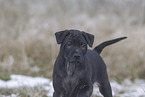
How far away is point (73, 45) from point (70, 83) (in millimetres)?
426

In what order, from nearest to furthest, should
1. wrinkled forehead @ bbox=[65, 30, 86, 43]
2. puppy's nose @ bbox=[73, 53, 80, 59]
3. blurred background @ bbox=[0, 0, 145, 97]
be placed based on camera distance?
puppy's nose @ bbox=[73, 53, 80, 59], wrinkled forehead @ bbox=[65, 30, 86, 43], blurred background @ bbox=[0, 0, 145, 97]

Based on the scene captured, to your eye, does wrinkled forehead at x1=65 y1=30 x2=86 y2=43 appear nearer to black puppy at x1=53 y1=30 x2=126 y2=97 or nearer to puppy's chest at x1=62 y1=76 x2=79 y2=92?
black puppy at x1=53 y1=30 x2=126 y2=97

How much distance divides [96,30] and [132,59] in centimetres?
249

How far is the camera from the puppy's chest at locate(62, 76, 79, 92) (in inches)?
113

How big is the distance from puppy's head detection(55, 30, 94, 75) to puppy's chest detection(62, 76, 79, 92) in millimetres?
190

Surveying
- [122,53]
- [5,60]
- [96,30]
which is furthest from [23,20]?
[122,53]

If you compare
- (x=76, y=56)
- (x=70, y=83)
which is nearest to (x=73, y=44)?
(x=76, y=56)

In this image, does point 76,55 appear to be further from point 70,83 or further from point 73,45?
point 70,83

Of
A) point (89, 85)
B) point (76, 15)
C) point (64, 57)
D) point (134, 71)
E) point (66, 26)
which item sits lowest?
point (89, 85)

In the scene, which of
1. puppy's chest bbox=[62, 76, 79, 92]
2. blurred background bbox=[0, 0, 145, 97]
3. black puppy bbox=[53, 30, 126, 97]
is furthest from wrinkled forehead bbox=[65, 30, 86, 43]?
blurred background bbox=[0, 0, 145, 97]

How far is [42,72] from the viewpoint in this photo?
630 cm

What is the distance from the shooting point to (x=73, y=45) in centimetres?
286

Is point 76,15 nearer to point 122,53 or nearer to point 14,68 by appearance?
point 122,53

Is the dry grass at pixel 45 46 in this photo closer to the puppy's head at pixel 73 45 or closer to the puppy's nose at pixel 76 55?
the puppy's head at pixel 73 45
